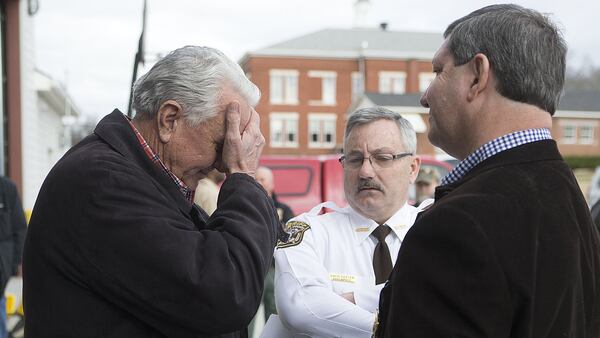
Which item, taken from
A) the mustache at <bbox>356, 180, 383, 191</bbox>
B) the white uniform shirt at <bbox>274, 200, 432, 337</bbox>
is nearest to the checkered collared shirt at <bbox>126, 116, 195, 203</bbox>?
the white uniform shirt at <bbox>274, 200, 432, 337</bbox>

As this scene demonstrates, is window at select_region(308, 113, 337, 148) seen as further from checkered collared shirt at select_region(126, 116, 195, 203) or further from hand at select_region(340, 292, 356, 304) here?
checkered collared shirt at select_region(126, 116, 195, 203)

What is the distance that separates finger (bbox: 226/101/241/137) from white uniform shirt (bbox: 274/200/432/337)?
86 centimetres

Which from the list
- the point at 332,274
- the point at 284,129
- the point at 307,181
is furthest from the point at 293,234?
the point at 284,129

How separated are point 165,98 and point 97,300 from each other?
0.65m

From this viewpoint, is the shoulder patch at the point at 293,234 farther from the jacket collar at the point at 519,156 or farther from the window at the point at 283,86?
the window at the point at 283,86

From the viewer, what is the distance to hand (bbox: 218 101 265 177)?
6.70ft

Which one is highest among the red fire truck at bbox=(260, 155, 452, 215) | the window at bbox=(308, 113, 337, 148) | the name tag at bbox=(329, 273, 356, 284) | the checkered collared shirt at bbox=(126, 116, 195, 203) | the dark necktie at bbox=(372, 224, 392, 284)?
the checkered collared shirt at bbox=(126, 116, 195, 203)

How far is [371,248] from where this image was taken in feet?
9.50

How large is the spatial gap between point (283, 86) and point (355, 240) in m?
42.7

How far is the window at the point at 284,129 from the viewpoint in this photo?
45.1 metres

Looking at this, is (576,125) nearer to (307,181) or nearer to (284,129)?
(284,129)

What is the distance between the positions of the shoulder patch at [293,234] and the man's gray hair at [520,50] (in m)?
1.38

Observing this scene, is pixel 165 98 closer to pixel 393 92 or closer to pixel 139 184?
pixel 139 184

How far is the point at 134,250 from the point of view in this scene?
1719 mm
